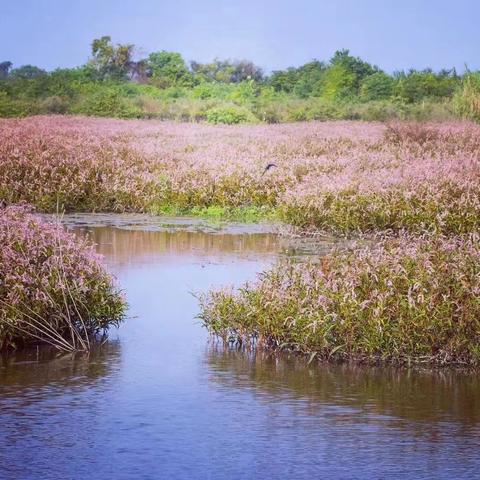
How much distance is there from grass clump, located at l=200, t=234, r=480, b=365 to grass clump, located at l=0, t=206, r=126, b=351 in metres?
0.90

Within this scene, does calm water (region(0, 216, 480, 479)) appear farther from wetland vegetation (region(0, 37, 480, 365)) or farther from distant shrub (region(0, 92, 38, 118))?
distant shrub (region(0, 92, 38, 118))

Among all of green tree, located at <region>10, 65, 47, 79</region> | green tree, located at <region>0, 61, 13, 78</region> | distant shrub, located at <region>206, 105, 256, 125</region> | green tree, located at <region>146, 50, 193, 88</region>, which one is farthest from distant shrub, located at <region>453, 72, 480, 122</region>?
green tree, located at <region>0, 61, 13, 78</region>

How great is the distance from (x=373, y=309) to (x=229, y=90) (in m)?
40.1

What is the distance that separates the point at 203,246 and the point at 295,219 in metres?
1.95

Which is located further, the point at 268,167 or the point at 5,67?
the point at 5,67

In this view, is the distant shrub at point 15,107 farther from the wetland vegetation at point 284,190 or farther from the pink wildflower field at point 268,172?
the pink wildflower field at point 268,172

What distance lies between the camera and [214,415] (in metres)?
7.06

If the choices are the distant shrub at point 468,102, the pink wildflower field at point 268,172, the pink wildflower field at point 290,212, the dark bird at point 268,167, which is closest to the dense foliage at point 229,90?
the distant shrub at point 468,102

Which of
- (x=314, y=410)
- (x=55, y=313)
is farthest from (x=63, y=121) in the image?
(x=314, y=410)

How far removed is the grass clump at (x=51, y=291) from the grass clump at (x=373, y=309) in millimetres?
897

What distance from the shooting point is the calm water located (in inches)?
240

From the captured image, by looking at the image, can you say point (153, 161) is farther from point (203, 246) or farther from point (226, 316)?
point (226, 316)

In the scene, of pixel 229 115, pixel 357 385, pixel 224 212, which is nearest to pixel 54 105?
pixel 229 115

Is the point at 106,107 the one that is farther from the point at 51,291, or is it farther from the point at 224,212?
the point at 51,291
